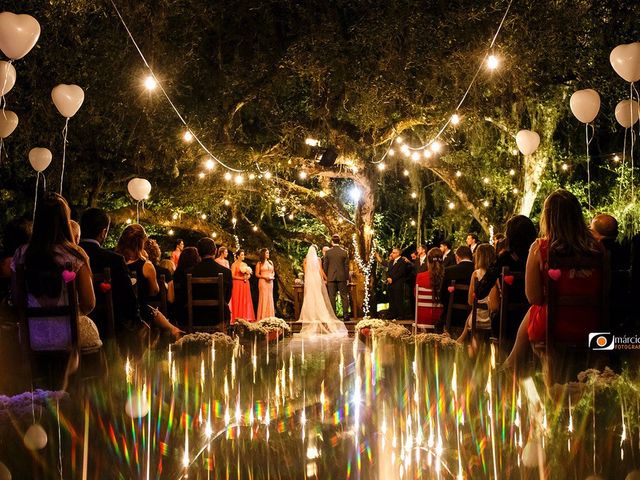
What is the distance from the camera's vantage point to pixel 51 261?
16.5ft

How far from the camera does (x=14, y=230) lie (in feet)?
23.6

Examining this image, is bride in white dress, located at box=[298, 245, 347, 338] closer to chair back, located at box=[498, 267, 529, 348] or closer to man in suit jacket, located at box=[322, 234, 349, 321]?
man in suit jacket, located at box=[322, 234, 349, 321]

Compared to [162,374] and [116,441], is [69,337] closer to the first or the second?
[116,441]

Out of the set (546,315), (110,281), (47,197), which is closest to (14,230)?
(110,281)

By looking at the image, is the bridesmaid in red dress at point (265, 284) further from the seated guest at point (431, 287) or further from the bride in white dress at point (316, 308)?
the seated guest at point (431, 287)

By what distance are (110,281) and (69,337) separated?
107cm

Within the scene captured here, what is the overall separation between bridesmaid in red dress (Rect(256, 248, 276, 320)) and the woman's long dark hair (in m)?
11.4

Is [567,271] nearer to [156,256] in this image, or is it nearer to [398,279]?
[156,256]

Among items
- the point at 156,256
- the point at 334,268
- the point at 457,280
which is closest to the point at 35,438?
the point at 156,256

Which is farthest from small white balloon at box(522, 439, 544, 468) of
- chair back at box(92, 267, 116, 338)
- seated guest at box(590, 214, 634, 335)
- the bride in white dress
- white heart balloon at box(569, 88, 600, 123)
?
the bride in white dress

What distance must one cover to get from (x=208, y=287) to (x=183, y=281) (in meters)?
0.28

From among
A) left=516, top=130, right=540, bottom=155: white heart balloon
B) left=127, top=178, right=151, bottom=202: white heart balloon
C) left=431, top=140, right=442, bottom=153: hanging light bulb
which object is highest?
left=431, top=140, right=442, bottom=153: hanging light bulb

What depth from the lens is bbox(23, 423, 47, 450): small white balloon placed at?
4.05 meters

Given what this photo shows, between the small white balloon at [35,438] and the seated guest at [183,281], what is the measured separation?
4.69m
